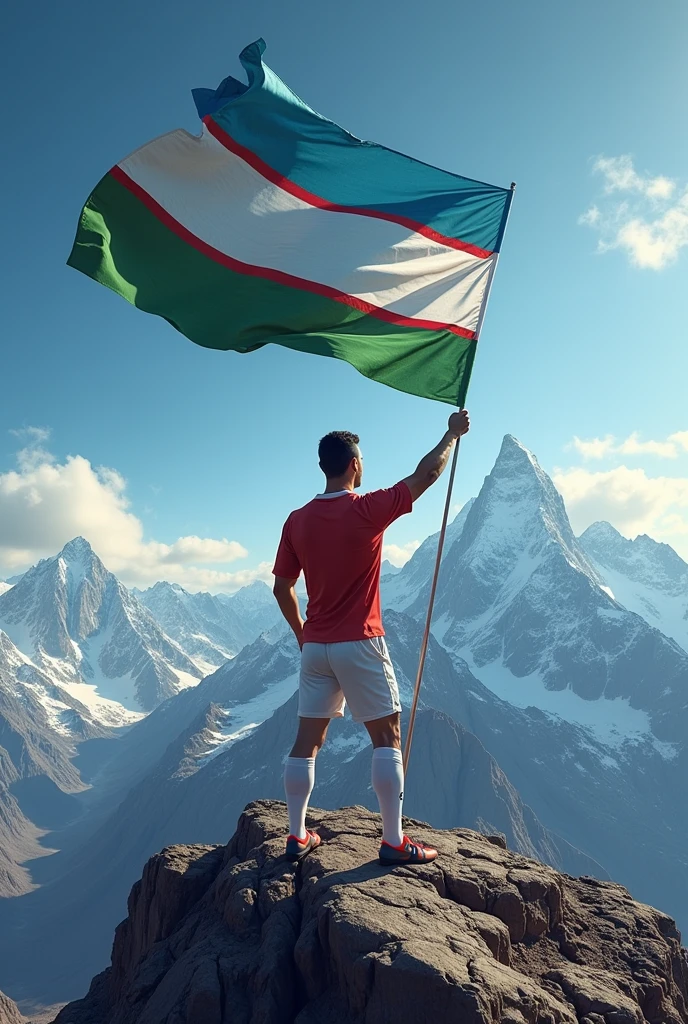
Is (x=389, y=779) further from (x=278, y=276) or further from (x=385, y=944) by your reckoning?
(x=278, y=276)

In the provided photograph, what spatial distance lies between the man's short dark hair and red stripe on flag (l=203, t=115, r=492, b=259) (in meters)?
2.91

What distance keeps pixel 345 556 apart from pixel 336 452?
40.8 inches

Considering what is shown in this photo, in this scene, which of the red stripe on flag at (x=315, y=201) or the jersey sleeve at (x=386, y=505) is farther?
the red stripe on flag at (x=315, y=201)

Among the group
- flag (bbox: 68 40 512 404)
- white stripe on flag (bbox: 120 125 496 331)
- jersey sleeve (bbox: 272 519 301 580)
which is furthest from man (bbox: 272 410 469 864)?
white stripe on flag (bbox: 120 125 496 331)

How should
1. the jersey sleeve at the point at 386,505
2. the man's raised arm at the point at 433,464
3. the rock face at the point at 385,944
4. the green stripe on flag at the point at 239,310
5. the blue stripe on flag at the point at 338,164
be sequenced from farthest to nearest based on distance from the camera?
the blue stripe on flag at the point at 338,164
the green stripe on flag at the point at 239,310
the man's raised arm at the point at 433,464
the jersey sleeve at the point at 386,505
the rock face at the point at 385,944

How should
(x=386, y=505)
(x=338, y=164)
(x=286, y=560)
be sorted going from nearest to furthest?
(x=386, y=505) → (x=286, y=560) → (x=338, y=164)

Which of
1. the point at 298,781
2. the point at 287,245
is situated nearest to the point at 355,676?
the point at 298,781

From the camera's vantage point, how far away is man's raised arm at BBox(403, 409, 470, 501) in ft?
20.3

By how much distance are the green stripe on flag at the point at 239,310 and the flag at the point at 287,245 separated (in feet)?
0.04

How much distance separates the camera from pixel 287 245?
292 inches

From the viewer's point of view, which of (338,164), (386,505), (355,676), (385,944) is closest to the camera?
(385,944)

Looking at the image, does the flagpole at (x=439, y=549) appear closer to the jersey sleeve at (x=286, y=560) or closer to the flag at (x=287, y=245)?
the flag at (x=287, y=245)

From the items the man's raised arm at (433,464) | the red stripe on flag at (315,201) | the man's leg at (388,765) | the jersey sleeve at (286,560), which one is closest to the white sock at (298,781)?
the man's leg at (388,765)

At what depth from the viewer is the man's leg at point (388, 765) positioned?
6.05 meters
